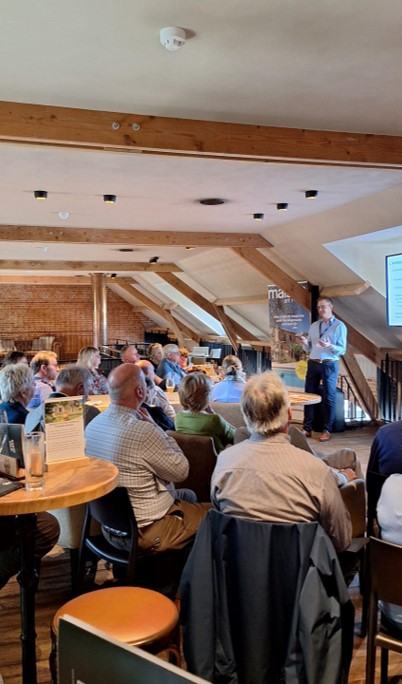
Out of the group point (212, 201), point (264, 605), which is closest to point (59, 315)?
point (212, 201)

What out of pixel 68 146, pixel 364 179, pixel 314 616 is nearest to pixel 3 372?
pixel 68 146

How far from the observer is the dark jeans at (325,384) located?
727 cm

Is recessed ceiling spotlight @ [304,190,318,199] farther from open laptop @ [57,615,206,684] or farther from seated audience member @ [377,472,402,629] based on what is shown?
open laptop @ [57,615,206,684]

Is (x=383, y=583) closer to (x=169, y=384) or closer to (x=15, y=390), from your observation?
(x=15, y=390)

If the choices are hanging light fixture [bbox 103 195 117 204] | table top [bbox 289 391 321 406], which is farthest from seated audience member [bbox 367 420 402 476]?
hanging light fixture [bbox 103 195 117 204]

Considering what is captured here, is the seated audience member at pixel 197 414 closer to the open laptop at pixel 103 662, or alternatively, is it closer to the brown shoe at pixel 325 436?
the open laptop at pixel 103 662

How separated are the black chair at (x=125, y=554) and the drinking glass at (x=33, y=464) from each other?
0.41 meters

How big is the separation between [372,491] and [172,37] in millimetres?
2277

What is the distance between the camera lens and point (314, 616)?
171cm

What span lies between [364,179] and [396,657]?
357 centimetres

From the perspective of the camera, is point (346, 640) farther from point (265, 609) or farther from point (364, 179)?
point (364, 179)

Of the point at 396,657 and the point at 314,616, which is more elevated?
the point at 314,616

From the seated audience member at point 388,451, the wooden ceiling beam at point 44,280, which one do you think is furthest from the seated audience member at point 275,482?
the wooden ceiling beam at point 44,280

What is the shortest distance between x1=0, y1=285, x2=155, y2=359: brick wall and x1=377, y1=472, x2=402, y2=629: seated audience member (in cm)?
1555
